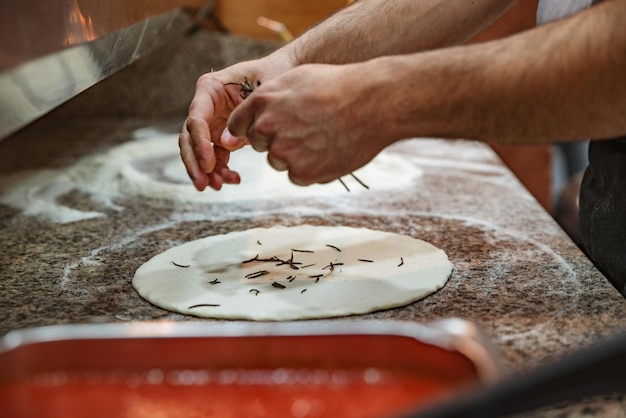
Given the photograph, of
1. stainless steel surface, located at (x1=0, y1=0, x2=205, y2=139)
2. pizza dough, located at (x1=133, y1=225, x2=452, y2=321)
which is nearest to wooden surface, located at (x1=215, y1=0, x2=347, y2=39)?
stainless steel surface, located at (x1=0, y1=0, x2=205, y2=139)

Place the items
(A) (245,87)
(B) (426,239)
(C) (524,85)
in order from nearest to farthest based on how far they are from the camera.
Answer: (C) (524,85) → (A) (245,87) → (B) (426,239)

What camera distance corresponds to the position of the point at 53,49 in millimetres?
1074

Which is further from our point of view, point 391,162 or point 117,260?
point 391,162

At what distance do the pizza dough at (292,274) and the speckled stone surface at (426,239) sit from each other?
0.04 metres

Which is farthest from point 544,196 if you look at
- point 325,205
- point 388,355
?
point 388,355

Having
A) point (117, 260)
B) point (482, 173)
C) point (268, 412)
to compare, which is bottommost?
point (482, 173)

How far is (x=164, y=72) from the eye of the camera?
10.1ft

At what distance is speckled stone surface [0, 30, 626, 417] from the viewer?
1.18m

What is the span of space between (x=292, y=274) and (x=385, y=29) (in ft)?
2.26

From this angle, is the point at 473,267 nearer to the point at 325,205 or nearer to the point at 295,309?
the point at 295,309

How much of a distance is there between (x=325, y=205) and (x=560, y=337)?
89cm

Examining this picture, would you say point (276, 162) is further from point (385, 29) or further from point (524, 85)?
point (385, 29)

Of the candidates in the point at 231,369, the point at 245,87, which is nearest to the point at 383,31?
the point at 245,87

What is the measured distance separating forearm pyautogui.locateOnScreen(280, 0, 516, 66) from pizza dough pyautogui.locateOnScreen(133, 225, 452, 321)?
0.43 meters
